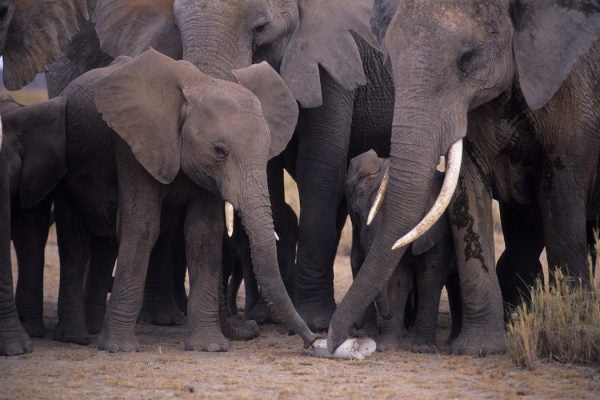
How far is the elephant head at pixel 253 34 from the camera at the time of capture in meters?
8.15

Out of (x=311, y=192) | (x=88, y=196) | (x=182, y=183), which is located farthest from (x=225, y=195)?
(x=311, y=192)

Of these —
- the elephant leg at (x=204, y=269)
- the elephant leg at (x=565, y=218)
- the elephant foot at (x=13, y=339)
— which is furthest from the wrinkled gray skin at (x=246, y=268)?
the elephant leg at (x=565, y=218)

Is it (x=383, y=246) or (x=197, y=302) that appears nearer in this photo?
(x=383, y=246)

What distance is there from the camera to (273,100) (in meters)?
7.86

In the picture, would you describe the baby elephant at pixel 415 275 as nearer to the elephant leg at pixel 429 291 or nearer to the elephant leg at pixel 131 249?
the elephant leg at pixel 429 291

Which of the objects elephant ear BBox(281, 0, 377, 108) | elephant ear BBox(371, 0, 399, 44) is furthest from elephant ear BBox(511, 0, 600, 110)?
elephant ear BBox(281, 0, 377, 108)

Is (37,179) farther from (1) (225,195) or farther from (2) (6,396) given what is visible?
(2) (6,396)

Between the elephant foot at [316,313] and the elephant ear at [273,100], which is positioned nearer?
the elephant ear at [273,100]

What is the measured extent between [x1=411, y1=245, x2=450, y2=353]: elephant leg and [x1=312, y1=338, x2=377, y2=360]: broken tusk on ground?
37 cm

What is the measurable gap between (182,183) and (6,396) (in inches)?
71.8

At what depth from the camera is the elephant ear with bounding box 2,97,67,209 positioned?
26.4ft

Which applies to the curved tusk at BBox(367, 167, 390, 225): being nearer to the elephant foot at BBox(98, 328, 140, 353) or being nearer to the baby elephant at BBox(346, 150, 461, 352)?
the baby elephant at BBox(346, 150, 461, 352)

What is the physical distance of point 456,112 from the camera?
23.2ft

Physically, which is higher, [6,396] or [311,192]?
[311,192]
